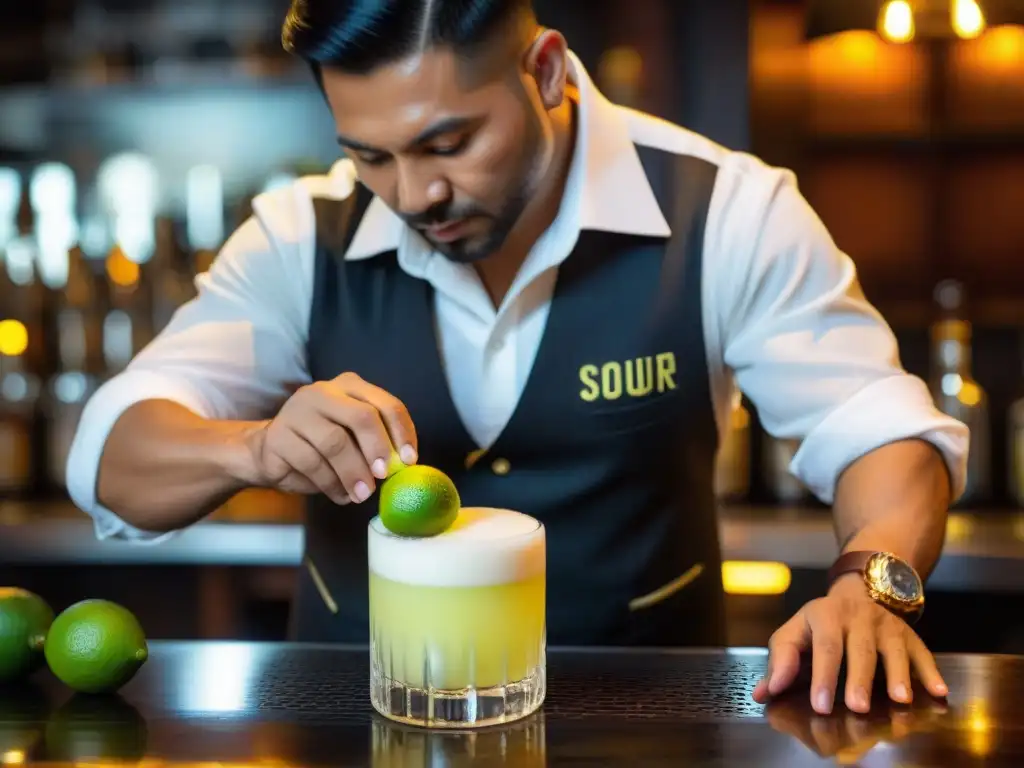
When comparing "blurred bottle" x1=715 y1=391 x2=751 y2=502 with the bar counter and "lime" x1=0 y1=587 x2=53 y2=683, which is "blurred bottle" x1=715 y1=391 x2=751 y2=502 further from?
"lime" x1=0 y1=587 x2=53 y2=683

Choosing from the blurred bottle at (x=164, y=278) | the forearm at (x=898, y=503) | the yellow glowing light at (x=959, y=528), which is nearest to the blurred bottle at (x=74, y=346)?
the blurred bottle at (x=164, y=278)

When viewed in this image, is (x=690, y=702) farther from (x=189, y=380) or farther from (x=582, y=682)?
(x=189, y=380)

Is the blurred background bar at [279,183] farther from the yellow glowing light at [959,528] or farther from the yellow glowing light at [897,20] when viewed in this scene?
the yellow glowing light at [897,20]

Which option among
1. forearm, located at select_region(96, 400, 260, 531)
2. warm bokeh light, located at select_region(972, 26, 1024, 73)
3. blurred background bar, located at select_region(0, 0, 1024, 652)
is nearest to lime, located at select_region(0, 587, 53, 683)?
forearm, located at select_region(96, 400, 260, 531)

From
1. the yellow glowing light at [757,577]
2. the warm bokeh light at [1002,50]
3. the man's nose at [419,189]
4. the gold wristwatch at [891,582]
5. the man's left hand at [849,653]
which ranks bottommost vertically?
the yellow glowing light at [757,577]

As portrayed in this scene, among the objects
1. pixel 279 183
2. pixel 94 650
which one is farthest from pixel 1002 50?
pixel 94 650

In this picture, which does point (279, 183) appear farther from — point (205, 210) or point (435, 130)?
point (435, 130)

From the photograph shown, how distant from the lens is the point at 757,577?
270cm

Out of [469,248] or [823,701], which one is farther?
[469,248]

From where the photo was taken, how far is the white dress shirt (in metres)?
1.55

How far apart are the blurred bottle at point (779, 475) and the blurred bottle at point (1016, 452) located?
453mm

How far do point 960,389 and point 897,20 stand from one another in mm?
1366

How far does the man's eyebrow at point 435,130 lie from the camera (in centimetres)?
134

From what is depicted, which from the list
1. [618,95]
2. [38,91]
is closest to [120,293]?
[38,91]
